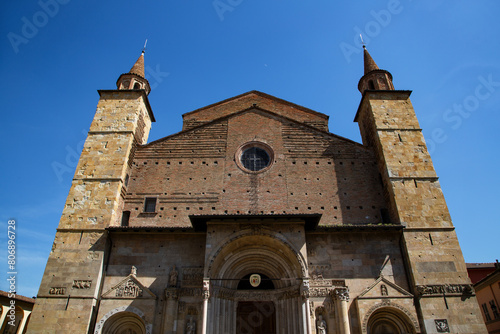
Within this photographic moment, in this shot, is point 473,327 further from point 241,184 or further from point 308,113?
point 308,113

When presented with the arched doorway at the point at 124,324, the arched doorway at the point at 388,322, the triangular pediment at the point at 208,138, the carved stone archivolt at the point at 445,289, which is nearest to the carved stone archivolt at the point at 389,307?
the arched doorway at the point at 388,322

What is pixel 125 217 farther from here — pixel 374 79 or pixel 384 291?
pixel 374 79

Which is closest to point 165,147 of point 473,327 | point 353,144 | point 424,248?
point 353,144

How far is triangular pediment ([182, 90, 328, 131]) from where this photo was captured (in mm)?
18984

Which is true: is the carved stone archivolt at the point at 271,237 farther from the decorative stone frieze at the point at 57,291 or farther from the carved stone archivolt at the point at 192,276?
the decorative stone frieze at the point at 57,291

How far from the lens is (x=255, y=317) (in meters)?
15.5

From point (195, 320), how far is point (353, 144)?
31.9 feet

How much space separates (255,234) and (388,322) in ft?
17.3

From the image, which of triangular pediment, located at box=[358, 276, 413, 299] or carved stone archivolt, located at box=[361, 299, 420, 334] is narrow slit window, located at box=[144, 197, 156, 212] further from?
carved stone archivolt, located at box=[361, 299, 420, 334]

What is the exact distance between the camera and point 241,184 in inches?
549

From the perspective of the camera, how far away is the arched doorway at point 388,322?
1084 cm

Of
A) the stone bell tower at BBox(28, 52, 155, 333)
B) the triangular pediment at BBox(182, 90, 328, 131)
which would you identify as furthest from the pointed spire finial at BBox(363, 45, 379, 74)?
the stone bell tower at BBox(28, 52, 155, 333)

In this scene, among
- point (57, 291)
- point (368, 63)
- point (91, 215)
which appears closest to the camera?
point (57, 291)

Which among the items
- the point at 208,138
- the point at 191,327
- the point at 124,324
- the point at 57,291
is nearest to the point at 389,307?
the point at 191,327
